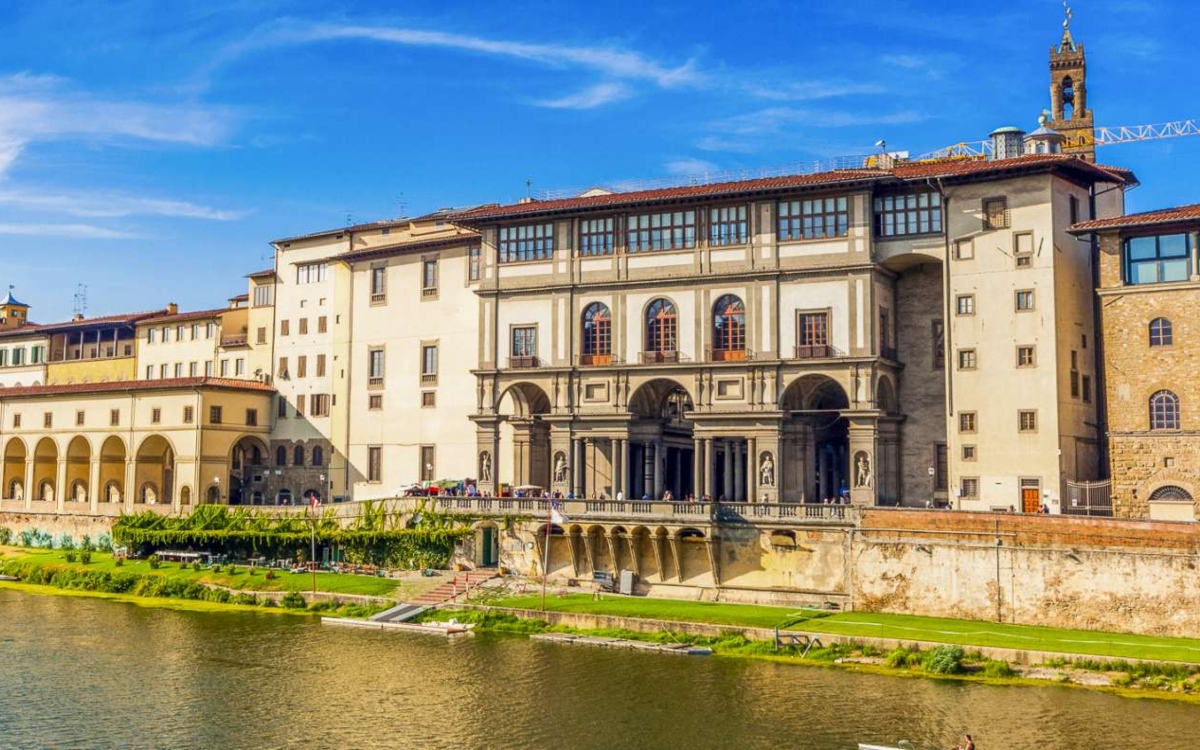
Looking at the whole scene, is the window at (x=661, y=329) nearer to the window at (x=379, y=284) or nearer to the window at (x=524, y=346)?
the window at (x=524, y=346)

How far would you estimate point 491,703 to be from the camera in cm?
4278

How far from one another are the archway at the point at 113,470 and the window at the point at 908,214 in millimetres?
60393

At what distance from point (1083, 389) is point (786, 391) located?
15.0 metres

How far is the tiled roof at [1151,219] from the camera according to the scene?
186ft

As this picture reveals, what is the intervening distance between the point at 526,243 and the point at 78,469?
1833 inches

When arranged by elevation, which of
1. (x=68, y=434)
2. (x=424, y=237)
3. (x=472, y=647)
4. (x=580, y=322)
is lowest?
(x=472, y=647)

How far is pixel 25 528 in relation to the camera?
299ft

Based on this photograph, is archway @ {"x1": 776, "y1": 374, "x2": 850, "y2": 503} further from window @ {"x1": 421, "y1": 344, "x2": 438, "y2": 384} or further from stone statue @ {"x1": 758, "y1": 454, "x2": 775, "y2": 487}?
window @ {"x1": 421, "y1": 344, "x2": 438, "y2": 384}

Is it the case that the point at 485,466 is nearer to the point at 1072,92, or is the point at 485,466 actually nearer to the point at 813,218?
the point at 813,218

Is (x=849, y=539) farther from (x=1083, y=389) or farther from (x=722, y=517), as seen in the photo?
(x=1083, y=389)

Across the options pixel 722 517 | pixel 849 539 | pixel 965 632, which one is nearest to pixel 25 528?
pixel 722 517

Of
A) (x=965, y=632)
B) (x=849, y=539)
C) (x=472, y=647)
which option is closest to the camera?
(x=965, y=632)

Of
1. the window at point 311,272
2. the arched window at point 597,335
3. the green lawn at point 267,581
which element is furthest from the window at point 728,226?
the window at point 311,272

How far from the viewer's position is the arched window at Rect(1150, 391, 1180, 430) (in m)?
56.7
